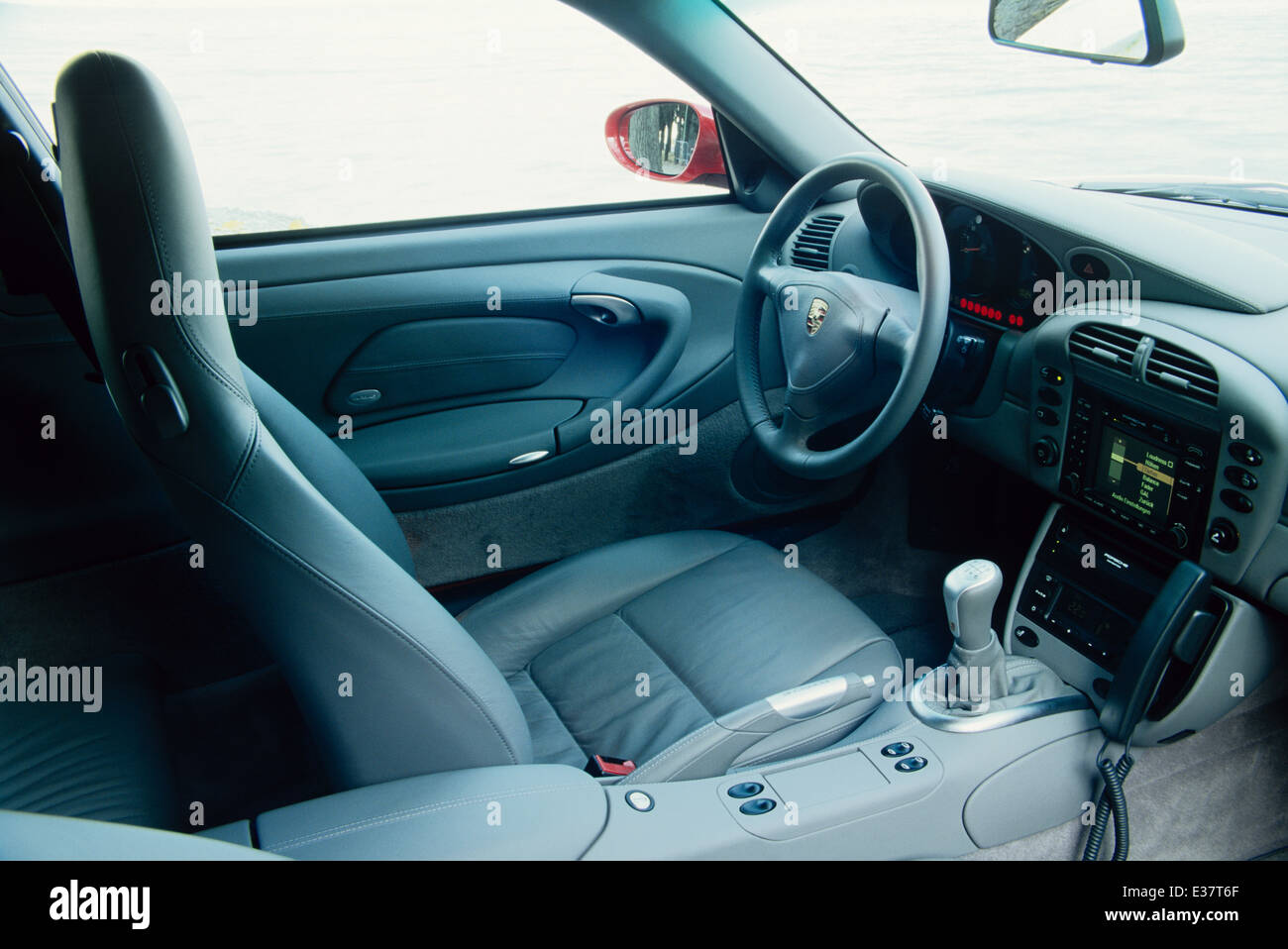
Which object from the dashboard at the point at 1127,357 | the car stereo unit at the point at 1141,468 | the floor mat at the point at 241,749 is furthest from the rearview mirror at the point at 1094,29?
the floor mat at the point at 241,749

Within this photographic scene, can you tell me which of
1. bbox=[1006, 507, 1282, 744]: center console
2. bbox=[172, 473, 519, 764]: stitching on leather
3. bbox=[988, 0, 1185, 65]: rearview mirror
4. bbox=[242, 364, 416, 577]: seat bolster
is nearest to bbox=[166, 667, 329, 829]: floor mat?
bbox=[242, 364, 416, 577]: seat bolster

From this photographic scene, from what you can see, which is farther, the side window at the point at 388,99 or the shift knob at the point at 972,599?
the side window at the point at 388,99

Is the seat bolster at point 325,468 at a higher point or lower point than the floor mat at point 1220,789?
higher

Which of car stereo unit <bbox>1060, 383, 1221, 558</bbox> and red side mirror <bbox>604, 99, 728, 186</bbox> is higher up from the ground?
red side mirror <bbox>604, 99, 728, 186</bbox>

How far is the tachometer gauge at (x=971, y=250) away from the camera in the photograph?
5.66 ft

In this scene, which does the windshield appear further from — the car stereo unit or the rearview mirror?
the car stereo unit

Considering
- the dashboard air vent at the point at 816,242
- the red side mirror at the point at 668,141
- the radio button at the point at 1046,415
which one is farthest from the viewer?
the red side mirror at the point at 668,141

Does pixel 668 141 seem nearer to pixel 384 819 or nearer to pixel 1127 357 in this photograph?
pixel 1127 357

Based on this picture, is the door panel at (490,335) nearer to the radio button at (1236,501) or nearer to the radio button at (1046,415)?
the radio button at (1046,415)

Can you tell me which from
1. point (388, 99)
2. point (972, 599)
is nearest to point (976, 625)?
point (972, 599)

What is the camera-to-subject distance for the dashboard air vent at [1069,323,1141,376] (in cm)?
143

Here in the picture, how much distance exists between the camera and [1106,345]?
57.9 inches

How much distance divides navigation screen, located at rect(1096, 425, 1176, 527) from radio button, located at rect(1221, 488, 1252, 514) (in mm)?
88

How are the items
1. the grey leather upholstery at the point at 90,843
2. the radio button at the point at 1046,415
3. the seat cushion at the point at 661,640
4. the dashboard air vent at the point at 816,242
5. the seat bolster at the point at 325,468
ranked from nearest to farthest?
the grey leather upholstery at the point at 90,843 → the seat bolster at the point at 325,468 → the seat cushion at the point at 661,640 → the radio button at the point at 1046,415 → the dashboard air vent at the point at 816,242
